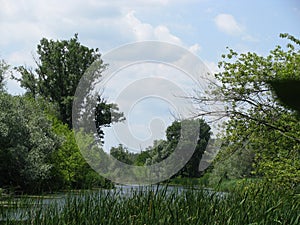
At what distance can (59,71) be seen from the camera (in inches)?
1443

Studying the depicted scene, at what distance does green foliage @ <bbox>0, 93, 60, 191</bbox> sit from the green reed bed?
14588mm

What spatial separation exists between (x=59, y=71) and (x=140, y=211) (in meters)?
32.9

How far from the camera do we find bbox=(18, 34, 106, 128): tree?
3597cm

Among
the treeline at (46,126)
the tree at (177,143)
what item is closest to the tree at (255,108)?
the tree at (177,143)

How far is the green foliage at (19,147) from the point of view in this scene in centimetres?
1966

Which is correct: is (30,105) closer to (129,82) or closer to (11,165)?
(11,165)

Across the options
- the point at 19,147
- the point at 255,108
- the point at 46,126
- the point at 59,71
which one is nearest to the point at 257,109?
the point at 255,108

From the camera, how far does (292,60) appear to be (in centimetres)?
985

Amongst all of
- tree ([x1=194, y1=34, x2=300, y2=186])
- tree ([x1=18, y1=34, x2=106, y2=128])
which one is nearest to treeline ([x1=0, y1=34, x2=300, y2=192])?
tree ([x1=194, y1=34, x2=300, y2=186])

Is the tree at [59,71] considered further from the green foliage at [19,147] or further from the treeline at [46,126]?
the green foliage at [19,147]

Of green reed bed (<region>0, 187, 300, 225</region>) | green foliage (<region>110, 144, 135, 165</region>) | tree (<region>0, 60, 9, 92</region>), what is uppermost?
tree (<region>0, 60, 9, 92</region>)

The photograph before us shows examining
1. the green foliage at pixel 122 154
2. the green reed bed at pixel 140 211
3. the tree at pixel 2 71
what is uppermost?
the tree at pixel 2 71

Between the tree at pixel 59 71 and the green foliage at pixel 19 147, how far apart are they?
45.2 feet

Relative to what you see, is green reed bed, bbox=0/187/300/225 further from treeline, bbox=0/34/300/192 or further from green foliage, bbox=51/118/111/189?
green foliage, bbox=51/118/111/189
